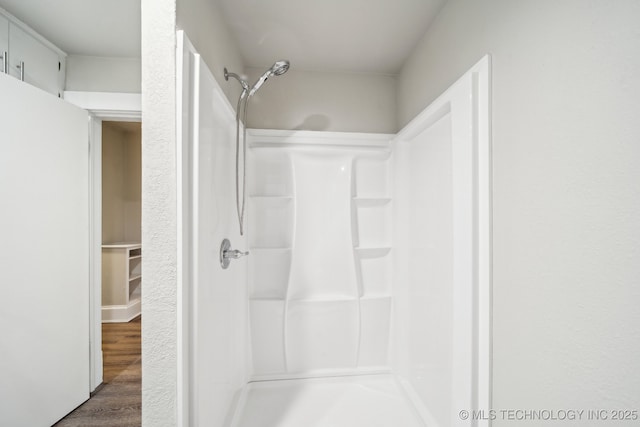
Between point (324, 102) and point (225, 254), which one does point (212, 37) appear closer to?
point (324, 102)

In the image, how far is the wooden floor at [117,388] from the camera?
1170 millimetres

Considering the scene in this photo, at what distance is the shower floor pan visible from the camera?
1.35 meters

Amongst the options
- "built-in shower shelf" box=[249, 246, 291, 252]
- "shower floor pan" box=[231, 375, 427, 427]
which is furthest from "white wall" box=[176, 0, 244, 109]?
"shower floor pan" box=[231, 375, 427, 427]

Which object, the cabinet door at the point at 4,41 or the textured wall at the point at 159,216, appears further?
the cabinet door at the point at 4,41

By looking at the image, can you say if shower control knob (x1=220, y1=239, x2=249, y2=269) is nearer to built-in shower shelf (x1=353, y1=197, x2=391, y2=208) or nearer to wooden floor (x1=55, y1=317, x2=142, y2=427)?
wooden floor (x1=55, y1=317, x2=142, y2=427)

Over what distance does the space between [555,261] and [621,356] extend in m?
0.23

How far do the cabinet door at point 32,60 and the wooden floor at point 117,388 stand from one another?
131 cm

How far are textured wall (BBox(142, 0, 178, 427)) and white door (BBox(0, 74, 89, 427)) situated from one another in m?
0.80


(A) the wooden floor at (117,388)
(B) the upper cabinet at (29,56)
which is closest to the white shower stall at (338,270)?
(A) the wooden floor at (117,388)

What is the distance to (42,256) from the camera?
1.17 meters

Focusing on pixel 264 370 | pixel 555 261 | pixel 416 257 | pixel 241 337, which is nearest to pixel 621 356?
pixel 555 261

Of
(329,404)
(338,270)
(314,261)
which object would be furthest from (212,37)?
(329,404)

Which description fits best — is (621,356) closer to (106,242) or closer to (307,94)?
(307,94)

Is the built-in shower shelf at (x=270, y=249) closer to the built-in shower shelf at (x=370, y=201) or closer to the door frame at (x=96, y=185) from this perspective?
the built-in shower shelf at (x=370, y=201)
